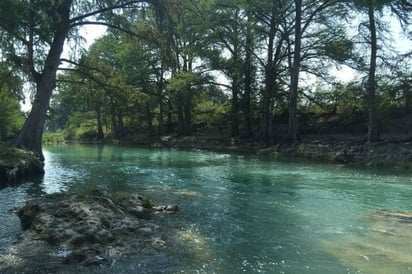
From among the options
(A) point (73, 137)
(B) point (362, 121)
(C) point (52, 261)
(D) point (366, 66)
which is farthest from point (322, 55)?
(A) point (73, 137)

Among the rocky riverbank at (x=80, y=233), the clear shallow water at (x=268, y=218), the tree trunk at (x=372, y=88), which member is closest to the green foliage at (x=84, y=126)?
the tree trunk at (x=372, y=88)

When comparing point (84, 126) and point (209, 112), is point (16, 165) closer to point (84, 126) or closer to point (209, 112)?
point (209, 112)

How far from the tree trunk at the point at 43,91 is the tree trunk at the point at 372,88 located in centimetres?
1754

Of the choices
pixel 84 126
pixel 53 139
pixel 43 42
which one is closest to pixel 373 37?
pixel 43 42

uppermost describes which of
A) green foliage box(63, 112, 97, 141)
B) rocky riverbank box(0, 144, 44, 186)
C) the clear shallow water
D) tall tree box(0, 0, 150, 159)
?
tall tree box(0, 0, 150, 159)

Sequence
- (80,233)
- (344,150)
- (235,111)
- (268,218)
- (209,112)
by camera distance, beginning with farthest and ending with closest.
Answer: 1. (209,112)
2. (235,111)
3. (344,150)
4. (268,218)
5. (80,233)

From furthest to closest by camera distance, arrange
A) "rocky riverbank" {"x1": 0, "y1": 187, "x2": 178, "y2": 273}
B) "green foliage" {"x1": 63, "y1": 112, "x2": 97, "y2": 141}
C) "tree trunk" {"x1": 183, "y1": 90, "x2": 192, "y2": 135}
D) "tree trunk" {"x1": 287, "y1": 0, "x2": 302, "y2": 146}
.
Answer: "green foliage" {"x1": 63, "y1": 112, "x2": 97, "y2": 141}
"tree trunk" {"x1": 183, "y1": 90, "x2": 192, "y2": 135}
"tree trunk" {"x1": 287, "y1": 0, "x2": 302, "y2": 146}
"rocky riverbank" {"x1": 0, "y1": 187, "x2": 178, "y2": 273}

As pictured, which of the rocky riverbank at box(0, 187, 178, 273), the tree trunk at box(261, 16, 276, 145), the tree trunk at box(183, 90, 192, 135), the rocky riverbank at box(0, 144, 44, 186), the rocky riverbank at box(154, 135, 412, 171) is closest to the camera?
the rocky riverbank at box(0, 187, 178, 273)

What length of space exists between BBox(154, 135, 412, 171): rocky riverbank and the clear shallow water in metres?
3.94

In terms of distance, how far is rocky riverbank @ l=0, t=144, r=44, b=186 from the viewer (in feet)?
48.4

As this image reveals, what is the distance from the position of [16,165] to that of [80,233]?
9.69 m

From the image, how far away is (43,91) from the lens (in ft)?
65.0

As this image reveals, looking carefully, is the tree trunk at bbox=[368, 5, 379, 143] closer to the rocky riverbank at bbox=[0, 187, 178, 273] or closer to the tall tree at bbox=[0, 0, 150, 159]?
the tall tree at bbox=[0, 0, 150, 159]

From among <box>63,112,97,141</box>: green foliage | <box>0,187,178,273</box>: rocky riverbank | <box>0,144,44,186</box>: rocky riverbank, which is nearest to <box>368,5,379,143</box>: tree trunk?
<box>0,144,44,186</box>: rocky riverbank
